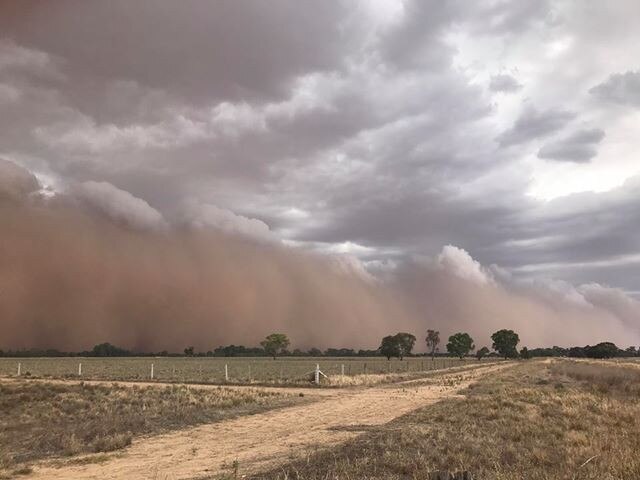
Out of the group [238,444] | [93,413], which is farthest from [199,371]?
[238,444]

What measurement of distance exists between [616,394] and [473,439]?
20.4 metres

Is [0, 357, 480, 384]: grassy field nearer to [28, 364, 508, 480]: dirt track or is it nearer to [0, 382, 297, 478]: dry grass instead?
[0, 382, 297, 478]: dry grass

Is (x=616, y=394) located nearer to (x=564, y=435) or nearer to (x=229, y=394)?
(x=564, y=435)

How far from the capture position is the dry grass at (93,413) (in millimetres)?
17781

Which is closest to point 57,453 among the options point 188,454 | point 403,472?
point 188,454

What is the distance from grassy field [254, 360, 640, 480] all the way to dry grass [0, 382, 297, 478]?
8.80 metres

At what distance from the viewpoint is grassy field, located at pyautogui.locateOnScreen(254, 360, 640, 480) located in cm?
1187

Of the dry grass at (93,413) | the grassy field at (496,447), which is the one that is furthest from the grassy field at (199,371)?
the grassy field at (496,447)

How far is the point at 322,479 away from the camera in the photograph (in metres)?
11.4

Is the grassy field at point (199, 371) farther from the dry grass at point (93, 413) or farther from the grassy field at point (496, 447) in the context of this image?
the grassy field at point (496, 447)

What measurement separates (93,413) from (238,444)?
44.5 ft

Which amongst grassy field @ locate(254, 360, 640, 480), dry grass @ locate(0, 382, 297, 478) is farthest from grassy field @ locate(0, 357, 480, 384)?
grassy field @ locate(254, 360, 640, 480)

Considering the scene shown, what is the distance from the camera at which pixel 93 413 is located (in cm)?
2738

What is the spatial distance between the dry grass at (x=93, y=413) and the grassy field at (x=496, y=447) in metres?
8.80
